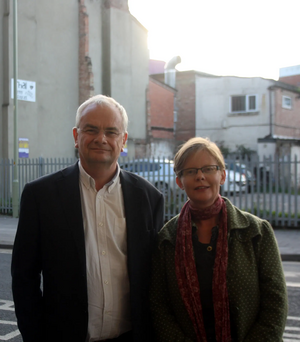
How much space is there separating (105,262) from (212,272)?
0.53m

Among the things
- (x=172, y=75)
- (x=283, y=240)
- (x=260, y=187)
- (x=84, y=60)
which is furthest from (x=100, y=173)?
(x=172, y=75)

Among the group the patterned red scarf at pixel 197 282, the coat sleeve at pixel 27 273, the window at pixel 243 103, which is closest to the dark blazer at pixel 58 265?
the coat sleeve at pixel 27 273

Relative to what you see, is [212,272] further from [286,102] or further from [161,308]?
[286,102]

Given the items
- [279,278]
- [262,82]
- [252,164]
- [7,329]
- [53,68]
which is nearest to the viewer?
[279,278]

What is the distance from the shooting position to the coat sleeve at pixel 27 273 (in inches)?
80.6

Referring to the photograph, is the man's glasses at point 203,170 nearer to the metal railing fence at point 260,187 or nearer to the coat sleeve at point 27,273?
the coat sleeve at point 27,273

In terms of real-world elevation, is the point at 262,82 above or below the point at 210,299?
above

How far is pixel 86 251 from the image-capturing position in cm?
207

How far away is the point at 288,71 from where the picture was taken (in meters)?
45.2

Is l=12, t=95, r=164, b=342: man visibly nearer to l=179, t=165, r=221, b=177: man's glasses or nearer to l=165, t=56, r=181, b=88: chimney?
l=179, t=165, r=221, b=177: man's glasses

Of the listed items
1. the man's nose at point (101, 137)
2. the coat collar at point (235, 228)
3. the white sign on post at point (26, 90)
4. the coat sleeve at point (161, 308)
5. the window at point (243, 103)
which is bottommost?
the coat sleeve at point (161, 308)

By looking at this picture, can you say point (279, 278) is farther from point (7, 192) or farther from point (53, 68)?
point (53, 68)

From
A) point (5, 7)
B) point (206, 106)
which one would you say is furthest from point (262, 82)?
point (5, 7)

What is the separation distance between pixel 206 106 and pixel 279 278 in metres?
29.7
